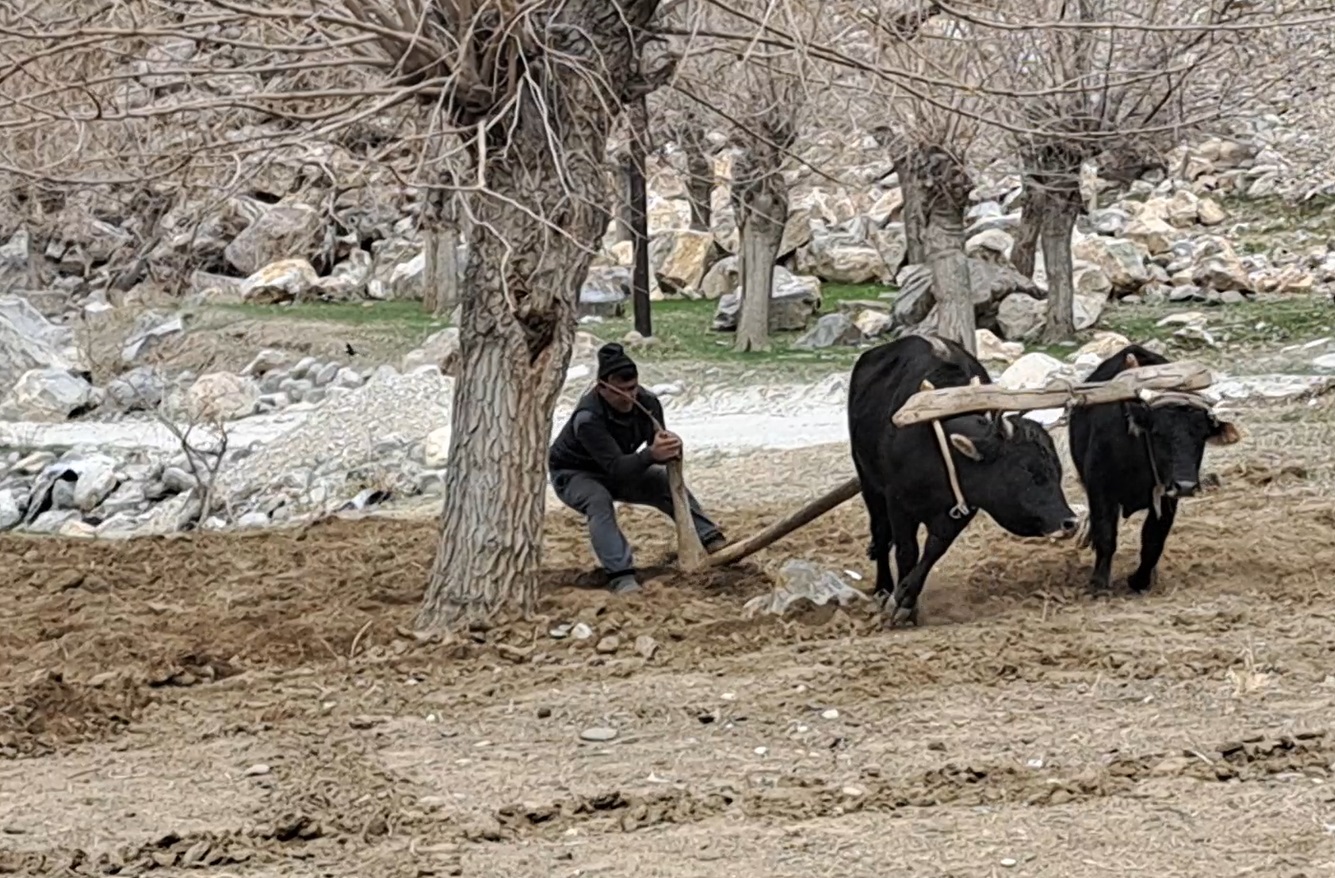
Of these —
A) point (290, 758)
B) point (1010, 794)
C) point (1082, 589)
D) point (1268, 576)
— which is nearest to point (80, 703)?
point (290, 758)

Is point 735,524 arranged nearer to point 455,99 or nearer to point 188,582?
point 188,582

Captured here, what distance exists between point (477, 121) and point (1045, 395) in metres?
3.27

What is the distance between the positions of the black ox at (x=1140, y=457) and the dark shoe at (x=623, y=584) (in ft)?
8.55

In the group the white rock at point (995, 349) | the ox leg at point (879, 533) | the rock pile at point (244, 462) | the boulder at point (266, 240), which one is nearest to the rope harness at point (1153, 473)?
the ox leg at point (879, 533)

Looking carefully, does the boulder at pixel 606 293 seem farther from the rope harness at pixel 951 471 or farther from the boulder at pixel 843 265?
the rope harness at pixel 951 471

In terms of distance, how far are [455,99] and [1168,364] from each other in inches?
155

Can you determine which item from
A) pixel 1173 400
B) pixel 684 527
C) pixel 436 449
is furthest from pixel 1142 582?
pixel 436 449

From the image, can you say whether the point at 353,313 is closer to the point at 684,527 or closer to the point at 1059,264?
the point at 1059,264

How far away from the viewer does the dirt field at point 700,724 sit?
6535 millimetres

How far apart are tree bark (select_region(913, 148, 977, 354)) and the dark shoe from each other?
31.9 ft

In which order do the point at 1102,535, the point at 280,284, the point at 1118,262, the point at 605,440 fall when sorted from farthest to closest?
the point at 280,284 < the point at 1118,262 < the point at 605,440 < the point at 1102,535

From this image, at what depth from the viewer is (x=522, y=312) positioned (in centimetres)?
1008

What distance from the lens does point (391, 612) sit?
10.9 meters

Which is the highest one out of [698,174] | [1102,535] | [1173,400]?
[698,174]
